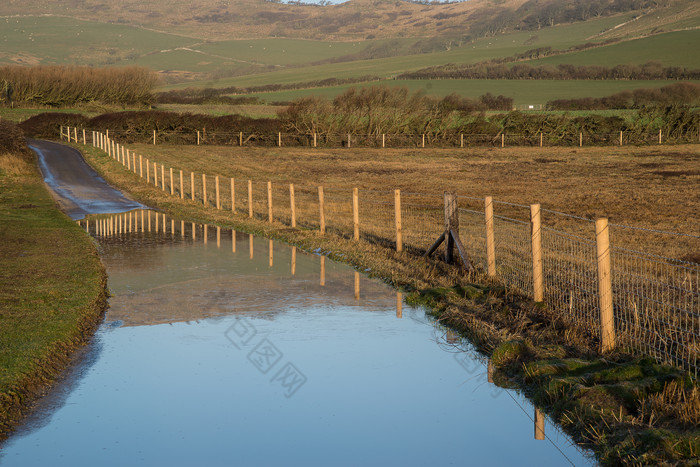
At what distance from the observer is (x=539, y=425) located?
7531 millimetres

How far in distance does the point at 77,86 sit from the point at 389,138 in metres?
50.9

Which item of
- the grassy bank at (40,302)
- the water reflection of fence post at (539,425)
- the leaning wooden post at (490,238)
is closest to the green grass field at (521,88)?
the grassy bank at (40,302)

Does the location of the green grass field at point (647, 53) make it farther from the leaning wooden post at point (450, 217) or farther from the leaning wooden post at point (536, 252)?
the leaning wooden post at point (536, 252)

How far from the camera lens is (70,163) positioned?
49.9m

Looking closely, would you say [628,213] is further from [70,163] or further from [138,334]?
[70,163]

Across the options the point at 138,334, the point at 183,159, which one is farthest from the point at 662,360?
the point at 183,159

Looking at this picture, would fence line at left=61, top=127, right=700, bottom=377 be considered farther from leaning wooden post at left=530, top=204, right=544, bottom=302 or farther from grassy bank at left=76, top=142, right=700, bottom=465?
grassy bank at left=76, top=142, right=700, bottom=465

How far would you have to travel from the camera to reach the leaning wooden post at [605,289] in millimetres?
9102

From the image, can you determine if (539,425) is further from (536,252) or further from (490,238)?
(490,238)

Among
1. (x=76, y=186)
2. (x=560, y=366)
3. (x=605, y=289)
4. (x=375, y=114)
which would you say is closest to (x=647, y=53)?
(x=375, y=114)

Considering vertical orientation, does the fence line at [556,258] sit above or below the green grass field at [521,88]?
below

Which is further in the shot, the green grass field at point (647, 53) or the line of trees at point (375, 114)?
the green grass field at point (647, 53)

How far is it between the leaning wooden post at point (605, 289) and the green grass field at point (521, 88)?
96.7 meters

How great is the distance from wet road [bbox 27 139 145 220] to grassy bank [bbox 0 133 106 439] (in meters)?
5.29
